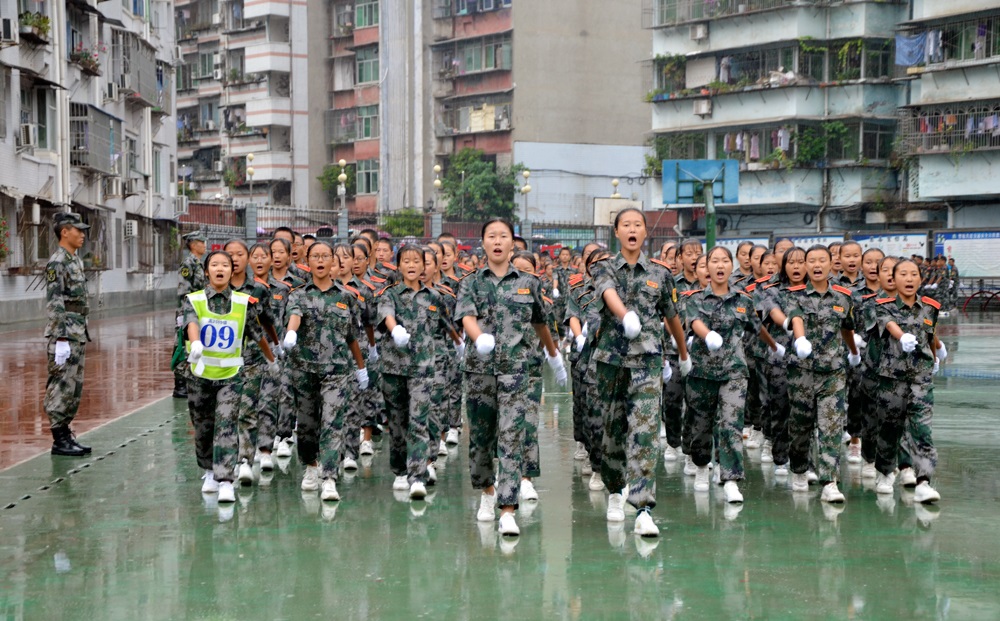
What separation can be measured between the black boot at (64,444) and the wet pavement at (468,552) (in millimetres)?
538

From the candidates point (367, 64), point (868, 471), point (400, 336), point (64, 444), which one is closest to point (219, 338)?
point (400, 336)

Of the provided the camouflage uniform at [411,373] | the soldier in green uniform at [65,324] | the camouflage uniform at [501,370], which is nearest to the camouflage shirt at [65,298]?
the soldier in green uniform at [65,324]

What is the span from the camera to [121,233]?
134 ft

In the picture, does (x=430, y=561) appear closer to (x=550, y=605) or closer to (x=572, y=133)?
(x=550, y=605)

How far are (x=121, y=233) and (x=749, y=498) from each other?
35.0m

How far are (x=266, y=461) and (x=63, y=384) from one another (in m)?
1.93

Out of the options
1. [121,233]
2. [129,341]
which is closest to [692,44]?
[121,233]

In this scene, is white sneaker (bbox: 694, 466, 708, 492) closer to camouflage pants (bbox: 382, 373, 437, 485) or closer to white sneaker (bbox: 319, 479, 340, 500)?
camouflage pants (bbox: 382, 373, 437, 485)

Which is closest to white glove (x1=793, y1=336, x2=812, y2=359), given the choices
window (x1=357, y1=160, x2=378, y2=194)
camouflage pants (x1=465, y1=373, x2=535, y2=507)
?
camouflage pants (x1=465, y1=373, x2=535, y2=507)

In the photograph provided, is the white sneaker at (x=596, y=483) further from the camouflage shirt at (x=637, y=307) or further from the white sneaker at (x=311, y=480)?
the white sneaker at (x=311, y=480)

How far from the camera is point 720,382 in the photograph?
30.4 ft

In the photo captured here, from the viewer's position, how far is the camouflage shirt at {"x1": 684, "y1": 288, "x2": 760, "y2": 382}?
9203 mm

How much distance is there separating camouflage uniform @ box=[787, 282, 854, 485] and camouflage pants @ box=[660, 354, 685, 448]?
1377mm

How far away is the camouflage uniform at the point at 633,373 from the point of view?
7906mm
